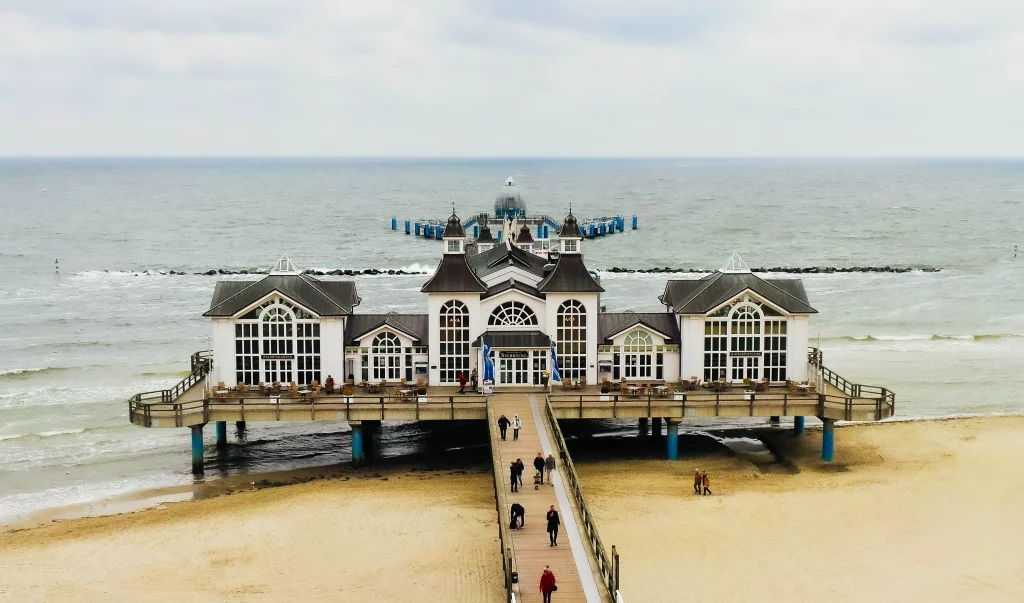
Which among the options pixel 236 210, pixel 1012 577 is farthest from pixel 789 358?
pixel 236 210

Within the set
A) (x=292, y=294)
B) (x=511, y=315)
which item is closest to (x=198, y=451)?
(x=292, y=294)

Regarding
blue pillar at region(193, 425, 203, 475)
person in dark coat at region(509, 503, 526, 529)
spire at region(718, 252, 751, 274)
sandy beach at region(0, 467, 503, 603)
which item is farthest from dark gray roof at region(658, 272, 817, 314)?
blue pillar at region(193, 425, 203, 475)

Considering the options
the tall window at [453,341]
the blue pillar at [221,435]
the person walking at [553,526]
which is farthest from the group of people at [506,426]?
the blue pillar at [221,435]

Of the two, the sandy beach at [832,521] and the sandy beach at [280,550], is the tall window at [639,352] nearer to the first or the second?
the sandy beach at [832,521]

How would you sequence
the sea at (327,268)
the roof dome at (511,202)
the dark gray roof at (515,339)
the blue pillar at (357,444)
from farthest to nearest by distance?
the roof dome at (511,202), the sea at (327,268), the dark gray roof at (515,339), the blue pillar at (357,444)

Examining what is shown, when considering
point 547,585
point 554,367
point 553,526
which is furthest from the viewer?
point 554,367

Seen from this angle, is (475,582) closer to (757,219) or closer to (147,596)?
(147,596)

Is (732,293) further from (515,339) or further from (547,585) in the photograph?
(547,585)
